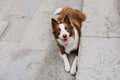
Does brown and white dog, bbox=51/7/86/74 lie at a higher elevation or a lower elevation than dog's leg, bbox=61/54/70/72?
higher

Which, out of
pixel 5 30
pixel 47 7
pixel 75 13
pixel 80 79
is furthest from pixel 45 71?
pixel 47 7

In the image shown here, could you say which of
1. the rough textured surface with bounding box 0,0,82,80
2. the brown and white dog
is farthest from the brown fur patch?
the rough textured surface with bounding box 0,0,82,80

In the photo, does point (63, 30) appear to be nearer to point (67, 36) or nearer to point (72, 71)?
point (67, 36)

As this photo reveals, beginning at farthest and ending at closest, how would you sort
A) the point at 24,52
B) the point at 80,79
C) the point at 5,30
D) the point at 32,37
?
the point at 5,30 < the point at 32,37 < the point at 24,52 < the point at 80,79

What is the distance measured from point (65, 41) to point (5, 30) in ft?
4.18

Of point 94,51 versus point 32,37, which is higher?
point 94,51

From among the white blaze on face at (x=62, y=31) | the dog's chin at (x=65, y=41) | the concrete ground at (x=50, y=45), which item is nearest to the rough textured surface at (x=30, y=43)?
the concrete ground at (x=50, y=45)

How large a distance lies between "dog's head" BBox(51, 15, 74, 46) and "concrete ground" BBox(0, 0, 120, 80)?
0.19 m

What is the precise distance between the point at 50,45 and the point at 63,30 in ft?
2.07

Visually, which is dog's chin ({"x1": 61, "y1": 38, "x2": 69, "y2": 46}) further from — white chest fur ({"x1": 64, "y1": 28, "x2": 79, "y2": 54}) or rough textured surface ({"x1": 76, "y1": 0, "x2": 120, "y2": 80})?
rough textured surface ({"x1": 76, "y1": 0, "x2": 120, "y2": 80})

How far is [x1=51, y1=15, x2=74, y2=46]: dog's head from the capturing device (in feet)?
8.73

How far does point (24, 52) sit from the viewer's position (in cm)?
319

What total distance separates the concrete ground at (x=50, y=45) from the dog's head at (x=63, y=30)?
7.7 inches

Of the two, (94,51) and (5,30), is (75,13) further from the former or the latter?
(5,30)
